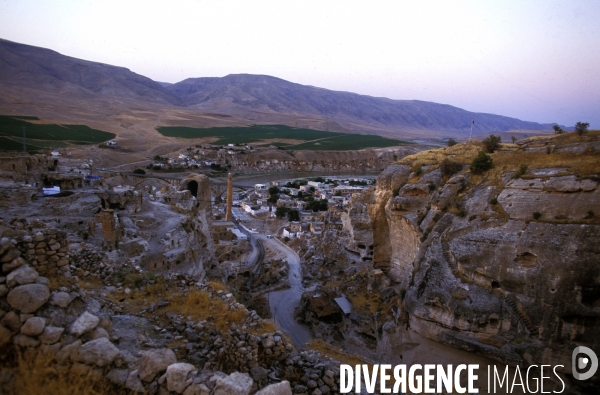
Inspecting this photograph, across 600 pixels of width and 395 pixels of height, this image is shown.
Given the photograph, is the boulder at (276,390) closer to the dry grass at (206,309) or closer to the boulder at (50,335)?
the boulder at (50,335)

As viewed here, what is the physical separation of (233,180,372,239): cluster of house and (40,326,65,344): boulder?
24.3m

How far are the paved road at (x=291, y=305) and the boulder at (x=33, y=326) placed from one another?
1098 centimetres

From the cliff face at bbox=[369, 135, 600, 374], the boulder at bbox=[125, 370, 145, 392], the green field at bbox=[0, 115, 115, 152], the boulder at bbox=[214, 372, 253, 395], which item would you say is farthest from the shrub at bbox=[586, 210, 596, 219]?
the green field at bbox=[0, 115, 115, 152]

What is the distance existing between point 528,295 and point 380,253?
10.8 metres

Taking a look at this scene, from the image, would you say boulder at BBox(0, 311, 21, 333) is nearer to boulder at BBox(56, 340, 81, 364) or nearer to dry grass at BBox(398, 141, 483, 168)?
boulder at BBox(56, 340, 81, 364)

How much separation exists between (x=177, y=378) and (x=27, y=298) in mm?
1923

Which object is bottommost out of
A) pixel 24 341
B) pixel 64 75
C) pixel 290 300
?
pixel 290 300

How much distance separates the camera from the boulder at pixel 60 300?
180 inches

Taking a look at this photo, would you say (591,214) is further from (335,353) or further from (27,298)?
(27,298)

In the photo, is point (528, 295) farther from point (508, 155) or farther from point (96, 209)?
point (96, 209)

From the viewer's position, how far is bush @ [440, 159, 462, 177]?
62.8 feet

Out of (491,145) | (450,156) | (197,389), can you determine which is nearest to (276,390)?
(197,389)

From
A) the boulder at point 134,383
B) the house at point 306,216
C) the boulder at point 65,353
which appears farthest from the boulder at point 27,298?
Result: the house at point 306,216

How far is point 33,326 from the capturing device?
4176 millimetres
